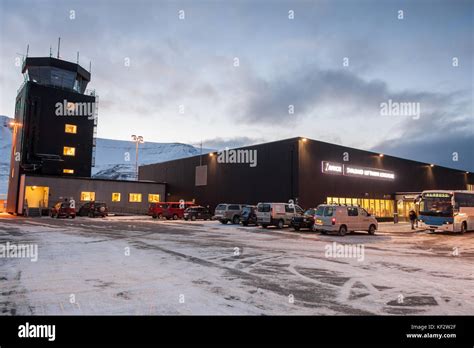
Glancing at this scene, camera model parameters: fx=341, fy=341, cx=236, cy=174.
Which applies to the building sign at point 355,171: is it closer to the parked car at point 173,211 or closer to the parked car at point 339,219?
the parked car at point 339,219

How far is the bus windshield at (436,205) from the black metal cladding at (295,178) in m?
10.9

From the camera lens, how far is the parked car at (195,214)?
3734 cm

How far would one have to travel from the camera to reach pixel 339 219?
70.3 ft

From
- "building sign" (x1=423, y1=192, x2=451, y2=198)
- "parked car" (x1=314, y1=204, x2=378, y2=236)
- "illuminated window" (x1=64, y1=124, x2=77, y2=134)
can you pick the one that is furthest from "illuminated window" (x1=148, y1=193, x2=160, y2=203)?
"building sign" (x1=423, y1=192, x2=451, y2=198)

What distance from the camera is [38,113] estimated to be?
48.8 metres

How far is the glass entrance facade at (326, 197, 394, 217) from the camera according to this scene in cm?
3797

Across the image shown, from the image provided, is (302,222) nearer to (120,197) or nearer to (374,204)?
(374,204)

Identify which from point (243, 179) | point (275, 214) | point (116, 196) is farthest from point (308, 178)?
point (116, 196)

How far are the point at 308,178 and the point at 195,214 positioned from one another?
12.9 metres
